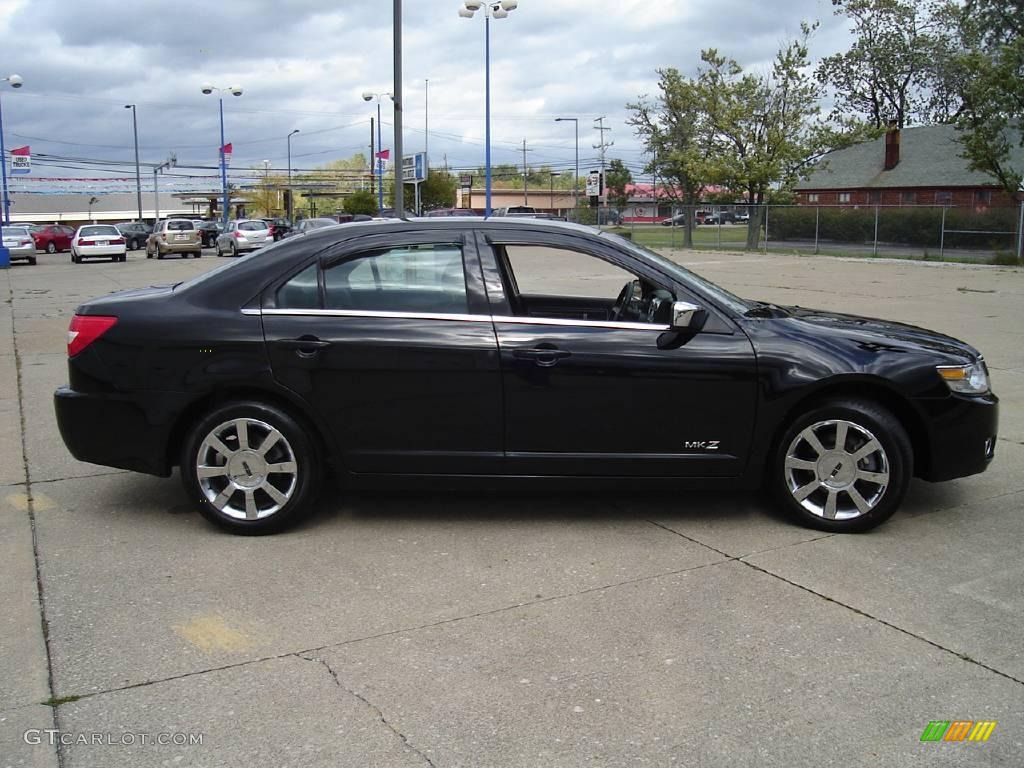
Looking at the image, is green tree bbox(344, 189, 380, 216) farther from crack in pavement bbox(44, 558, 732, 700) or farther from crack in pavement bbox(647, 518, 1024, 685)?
crack in pavement bbox(44, 558, 732, 700)

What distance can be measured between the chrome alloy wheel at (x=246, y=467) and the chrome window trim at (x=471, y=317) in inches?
23.7

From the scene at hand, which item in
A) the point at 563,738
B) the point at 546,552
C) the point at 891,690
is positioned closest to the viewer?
the point at 563,738

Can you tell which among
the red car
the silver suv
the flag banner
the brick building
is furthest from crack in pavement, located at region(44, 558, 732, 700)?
the flag banner

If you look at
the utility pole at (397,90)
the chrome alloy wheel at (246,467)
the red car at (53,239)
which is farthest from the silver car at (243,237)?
the chrome alloy wheel at (246,467)

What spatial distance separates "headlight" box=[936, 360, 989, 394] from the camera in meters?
5.03

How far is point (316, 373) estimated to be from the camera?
16.3ft

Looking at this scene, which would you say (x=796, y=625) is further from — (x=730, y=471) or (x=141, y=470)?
(x=141, y=470)

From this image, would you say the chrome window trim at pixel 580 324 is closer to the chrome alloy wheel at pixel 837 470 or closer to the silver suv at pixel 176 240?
the chrome alloy wheel at pixel 837 470

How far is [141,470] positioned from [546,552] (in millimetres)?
2214

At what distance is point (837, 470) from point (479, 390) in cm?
191

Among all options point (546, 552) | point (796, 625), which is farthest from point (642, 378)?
point (796, 625)

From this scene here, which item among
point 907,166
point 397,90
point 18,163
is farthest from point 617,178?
point 397,90

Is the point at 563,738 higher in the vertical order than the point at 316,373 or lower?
lower

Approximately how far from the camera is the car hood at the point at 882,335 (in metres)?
5.09
